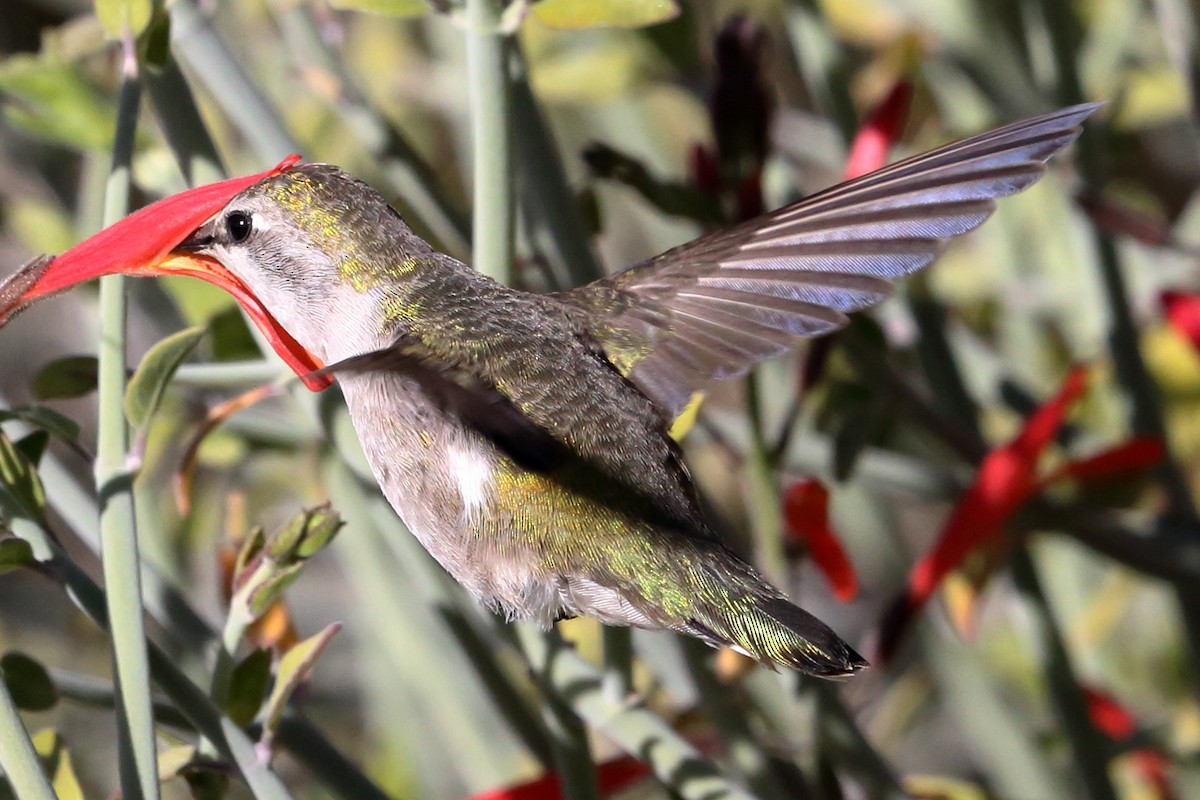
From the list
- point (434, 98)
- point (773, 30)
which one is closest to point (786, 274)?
point (434, 98)

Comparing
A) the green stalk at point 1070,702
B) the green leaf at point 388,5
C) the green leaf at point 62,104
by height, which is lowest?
the green stalk at point 1070,702

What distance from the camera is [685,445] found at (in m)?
1.75

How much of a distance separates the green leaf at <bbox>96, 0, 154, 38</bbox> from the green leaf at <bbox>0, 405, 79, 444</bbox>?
0.81ft

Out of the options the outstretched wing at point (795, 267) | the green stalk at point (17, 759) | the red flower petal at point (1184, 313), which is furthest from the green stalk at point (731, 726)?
the red flower petal at point (1184, 313)

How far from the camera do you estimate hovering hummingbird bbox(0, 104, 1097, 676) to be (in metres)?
0.99

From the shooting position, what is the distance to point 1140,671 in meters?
2.10

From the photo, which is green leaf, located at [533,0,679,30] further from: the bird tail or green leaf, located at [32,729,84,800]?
green leaf, located at [32,729,84,800]

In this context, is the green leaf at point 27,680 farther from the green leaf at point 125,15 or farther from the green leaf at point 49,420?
the green leaf at point 125,15

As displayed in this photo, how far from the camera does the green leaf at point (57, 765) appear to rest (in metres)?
0.90

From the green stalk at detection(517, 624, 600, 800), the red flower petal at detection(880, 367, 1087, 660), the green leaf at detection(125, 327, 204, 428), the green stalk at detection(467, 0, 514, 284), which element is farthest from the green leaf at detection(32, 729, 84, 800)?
the red flower petal at detection(880, 367, 1087, 660)

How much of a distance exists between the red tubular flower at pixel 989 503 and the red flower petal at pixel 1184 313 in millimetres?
161

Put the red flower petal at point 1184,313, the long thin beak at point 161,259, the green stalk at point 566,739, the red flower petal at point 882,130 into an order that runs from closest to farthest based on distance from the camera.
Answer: the long thin beak at point 161,259, the green stalk at point 566,739, the red flower petal at point 882,130, the red flower petal at point 1184,313

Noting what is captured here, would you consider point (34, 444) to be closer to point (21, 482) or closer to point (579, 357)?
point (21, 482)

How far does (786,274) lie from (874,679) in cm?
46
